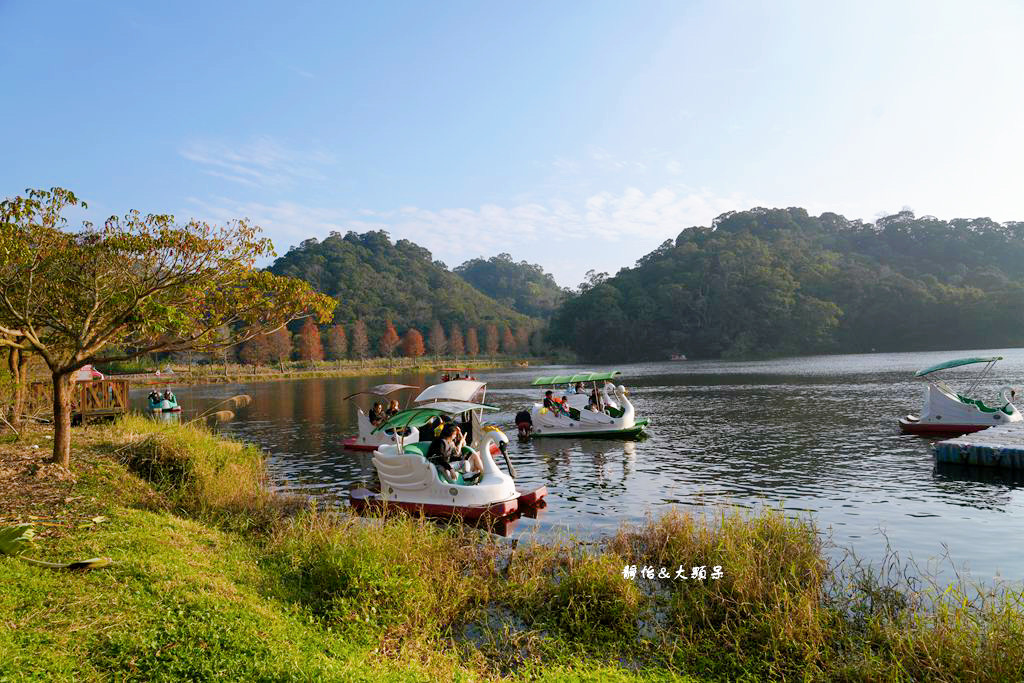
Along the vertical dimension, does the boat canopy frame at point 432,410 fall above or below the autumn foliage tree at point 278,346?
below

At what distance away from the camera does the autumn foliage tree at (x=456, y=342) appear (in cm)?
11731

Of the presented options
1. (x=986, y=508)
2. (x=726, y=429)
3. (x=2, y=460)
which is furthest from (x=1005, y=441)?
(x=2, y=460)

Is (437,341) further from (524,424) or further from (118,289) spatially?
(118,289)

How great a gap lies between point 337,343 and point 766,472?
90430 mm

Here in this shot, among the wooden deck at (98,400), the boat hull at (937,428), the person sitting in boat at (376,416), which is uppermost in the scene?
the wooden deck at (98,400)

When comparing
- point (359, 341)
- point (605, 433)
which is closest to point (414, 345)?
point (359, 341)

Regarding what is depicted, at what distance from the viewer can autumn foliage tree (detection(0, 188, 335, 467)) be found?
39.3 ft

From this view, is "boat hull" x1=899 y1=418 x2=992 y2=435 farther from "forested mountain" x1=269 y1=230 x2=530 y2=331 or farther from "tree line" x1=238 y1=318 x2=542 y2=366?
"forested mountain" x1=269 y1=230 x2=530 y2=331

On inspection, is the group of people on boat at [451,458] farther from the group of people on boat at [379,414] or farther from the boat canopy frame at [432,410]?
the group of people on boat at [379,414]

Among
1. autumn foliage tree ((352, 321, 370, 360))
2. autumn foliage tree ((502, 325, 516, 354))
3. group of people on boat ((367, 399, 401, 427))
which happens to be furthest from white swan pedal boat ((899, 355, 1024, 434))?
autumn foliage tree ((502, 325, 516, 354))

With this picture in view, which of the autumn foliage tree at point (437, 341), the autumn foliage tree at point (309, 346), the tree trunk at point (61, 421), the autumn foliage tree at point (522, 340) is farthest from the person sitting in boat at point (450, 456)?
the autumn foliage tree at point (522, 340)

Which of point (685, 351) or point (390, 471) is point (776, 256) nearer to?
point (685, 351)

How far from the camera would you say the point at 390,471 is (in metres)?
14.6

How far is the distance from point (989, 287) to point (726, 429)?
388 ft
